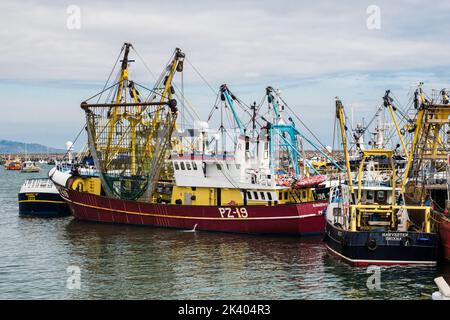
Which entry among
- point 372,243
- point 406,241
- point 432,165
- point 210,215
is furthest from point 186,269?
point 432,165

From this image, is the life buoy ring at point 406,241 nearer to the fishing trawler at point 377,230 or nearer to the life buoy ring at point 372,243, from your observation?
the fishing trawler at point 377,230

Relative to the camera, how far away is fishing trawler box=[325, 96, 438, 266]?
109 feet

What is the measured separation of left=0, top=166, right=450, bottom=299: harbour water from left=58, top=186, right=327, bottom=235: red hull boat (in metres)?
0.94

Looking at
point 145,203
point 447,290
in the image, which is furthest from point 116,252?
point 447,290

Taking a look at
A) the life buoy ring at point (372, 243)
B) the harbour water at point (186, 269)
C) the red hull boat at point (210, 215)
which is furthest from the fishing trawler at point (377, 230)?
the red hull boat at point (210, 215)

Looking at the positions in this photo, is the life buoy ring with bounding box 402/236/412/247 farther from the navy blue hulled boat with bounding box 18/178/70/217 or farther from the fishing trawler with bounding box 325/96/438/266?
the navy blue hulled boat with bounding box 18/178/70/217

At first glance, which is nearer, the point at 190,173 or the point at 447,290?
the point at 447,290

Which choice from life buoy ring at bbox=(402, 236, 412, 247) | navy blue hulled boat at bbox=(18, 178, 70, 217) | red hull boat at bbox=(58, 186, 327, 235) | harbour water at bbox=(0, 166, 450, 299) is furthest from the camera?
navy blue hulled boat at bbox=(18, 178, 70, 217)

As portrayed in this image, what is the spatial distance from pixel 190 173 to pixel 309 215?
37.2ft

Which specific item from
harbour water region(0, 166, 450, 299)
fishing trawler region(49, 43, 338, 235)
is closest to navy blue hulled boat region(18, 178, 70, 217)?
fishing trawler region(49, 43, 338, 235)

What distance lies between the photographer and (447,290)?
16094 mm

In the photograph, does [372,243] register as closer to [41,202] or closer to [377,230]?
[377,230]
